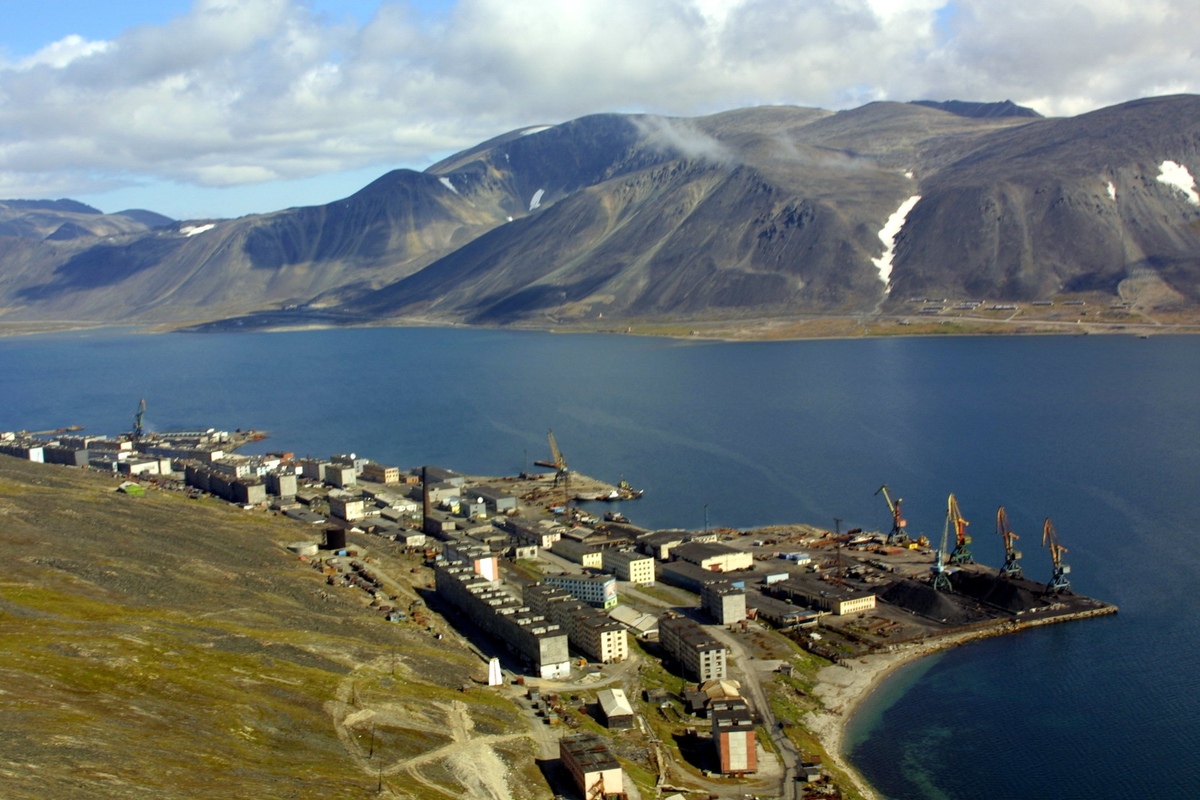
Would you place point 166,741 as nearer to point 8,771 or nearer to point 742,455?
point 8,771

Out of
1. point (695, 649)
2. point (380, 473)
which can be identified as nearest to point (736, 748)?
point (695, 649)

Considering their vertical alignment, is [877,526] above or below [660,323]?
below

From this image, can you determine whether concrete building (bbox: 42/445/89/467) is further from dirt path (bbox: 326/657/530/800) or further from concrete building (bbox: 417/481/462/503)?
dirt path (bbox: 326/657/530/800)

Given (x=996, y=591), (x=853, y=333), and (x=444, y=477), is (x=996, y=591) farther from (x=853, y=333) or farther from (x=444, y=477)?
(x=853, y=333)

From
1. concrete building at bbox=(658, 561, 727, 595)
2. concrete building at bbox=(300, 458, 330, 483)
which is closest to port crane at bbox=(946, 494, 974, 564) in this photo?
concrete building at bbox=(658, 561, 727, 595)

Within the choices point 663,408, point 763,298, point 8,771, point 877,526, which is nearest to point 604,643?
point 8,771

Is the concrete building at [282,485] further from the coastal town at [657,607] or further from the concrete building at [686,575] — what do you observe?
the concrete building at [686,575]

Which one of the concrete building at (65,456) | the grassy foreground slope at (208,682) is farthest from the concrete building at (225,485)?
the grassy foreground slope at (208,682)
